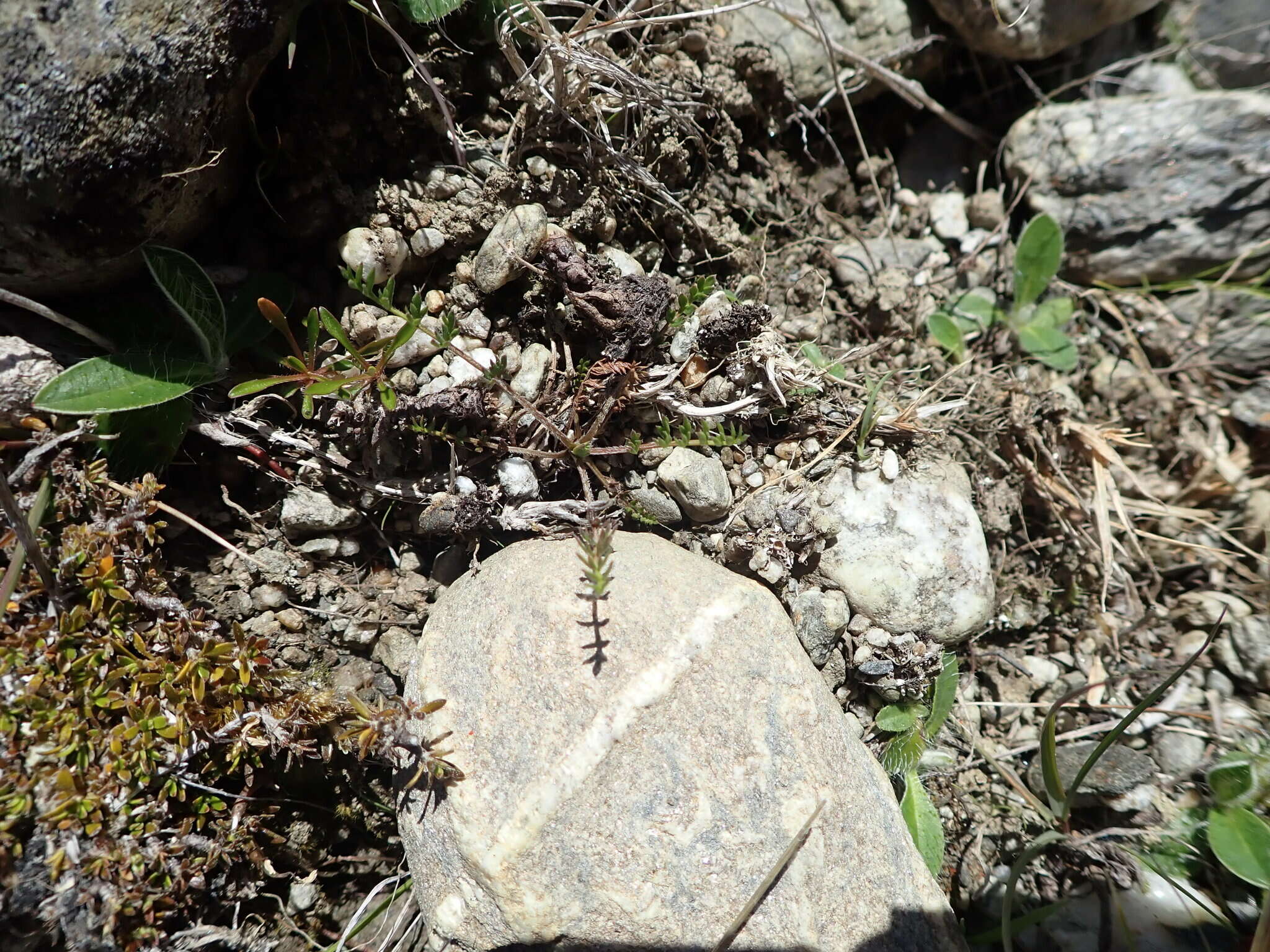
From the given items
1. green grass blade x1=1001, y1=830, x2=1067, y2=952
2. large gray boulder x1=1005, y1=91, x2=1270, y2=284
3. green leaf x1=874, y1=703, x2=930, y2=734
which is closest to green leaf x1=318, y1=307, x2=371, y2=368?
green leaf x1=874, y1=703, x2=930, y2=734

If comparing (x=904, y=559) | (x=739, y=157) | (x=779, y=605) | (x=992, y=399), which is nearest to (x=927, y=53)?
(x=739, y=157)

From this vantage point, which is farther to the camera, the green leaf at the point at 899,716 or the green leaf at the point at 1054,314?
the green leaf at the point at 1054,314

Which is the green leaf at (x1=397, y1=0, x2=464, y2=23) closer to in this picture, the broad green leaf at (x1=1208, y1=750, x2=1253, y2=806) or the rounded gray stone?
the rounded gray stone

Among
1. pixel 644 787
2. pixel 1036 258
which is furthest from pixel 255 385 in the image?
pixel 1036 258

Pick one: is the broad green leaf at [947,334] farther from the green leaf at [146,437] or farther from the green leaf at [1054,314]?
the green leaf at [146,437]

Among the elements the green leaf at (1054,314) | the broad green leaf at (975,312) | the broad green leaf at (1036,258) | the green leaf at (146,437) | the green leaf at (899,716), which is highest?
the green leaf at (146,437)

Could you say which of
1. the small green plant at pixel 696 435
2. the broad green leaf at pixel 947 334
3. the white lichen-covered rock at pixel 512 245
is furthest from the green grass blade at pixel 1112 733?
the white lichen-covered rock at pixel 512 245

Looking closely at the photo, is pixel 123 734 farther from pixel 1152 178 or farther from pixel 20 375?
pixel 1152 178
